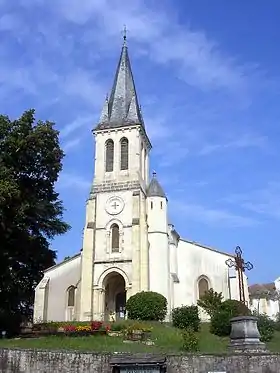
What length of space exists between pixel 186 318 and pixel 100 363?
11.6 meters

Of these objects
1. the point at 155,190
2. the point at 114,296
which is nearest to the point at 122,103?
the point at 155,190

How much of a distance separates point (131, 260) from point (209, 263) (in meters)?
7.30

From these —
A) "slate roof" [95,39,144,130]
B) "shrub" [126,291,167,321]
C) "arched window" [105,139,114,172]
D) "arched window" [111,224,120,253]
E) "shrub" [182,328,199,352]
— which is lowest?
"shrub" [182,328,199,352]

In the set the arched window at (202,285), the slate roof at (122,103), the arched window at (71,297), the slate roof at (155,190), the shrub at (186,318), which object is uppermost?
the slate roof at (122,103)

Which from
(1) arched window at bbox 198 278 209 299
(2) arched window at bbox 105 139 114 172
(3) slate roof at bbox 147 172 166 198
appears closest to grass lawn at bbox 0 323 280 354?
(1) arched window at bbox 198 278 209 299

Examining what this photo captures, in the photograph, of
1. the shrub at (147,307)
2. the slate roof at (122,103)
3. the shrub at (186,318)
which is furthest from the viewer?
the slate roof at (122,103)

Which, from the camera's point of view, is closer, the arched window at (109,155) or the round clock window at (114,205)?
the round clock window at (114,205)

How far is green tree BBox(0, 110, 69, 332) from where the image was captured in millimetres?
26484

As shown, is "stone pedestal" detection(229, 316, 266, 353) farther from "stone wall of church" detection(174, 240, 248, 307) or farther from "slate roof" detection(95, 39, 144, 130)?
"slate roof" detection(95, 39, 144, 130)

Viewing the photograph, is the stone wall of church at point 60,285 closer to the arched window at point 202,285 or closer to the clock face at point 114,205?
the clock face at point 114,205

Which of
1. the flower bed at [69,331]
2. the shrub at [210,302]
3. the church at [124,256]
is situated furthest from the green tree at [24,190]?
the shrub at [210,302]

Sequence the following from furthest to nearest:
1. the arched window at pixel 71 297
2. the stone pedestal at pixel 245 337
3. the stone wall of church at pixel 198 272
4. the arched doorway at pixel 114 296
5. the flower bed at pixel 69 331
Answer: the arched window at pixel 71 297 → the stone wall of church at pixel 198 272 → the arched doorway at pixel 114 296 → the flower bed at pixel 69 331 → the stone pedestal at pixel 245 337

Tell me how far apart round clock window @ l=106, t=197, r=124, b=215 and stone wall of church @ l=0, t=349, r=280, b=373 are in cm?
2219

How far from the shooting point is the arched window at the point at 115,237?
129ft
